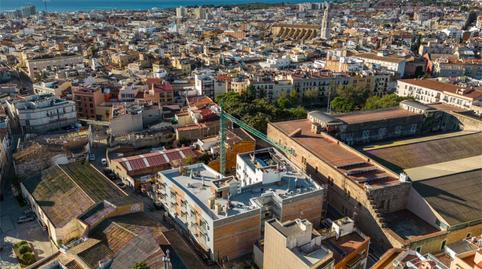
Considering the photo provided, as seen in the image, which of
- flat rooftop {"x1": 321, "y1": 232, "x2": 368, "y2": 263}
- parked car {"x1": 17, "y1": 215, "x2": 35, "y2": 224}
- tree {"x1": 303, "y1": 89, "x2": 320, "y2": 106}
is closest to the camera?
flat rooftop {"x1": 321, "y1": 232, "x2": 368, "y2": 263}

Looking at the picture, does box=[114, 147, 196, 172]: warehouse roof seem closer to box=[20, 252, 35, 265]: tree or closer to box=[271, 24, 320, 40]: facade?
box=[20, 252, 35, 265]: tree

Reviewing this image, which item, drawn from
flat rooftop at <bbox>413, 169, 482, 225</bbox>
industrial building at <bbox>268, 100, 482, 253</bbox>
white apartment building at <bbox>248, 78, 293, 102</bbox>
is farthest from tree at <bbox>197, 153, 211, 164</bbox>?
white apartment building at <bbox>248, 78, 293, 102</bbox>

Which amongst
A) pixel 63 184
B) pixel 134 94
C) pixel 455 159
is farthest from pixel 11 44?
pixel 455 159

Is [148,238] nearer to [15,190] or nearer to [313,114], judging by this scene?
[15,190]

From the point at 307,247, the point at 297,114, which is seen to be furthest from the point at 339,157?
the point at 297,114

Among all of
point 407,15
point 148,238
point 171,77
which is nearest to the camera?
point 148,238

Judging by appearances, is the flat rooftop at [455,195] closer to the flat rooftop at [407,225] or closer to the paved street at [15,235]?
the flat rooftop at [407,225]

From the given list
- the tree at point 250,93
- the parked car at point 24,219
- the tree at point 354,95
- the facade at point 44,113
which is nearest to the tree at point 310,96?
the tree at point 354,95
